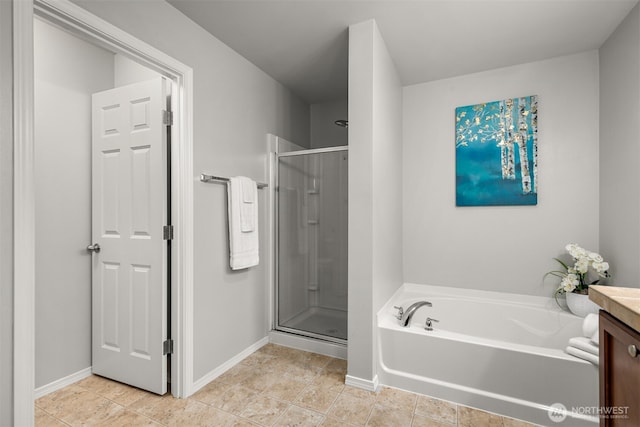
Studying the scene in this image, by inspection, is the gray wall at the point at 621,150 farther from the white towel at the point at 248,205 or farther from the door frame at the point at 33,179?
the door frame at the point at 33,179

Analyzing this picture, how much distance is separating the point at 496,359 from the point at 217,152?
2193 millimetres

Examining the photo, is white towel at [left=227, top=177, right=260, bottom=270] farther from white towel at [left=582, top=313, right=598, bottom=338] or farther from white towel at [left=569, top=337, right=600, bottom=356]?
white towel at [left=582, top=313, right=598, bottom=338]

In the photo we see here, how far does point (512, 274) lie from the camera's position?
8.76 feet

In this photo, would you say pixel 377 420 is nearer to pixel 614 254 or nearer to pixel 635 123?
pixel 614 254

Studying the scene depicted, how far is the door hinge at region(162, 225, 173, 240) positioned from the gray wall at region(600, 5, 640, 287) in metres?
2.79

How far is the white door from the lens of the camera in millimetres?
1933

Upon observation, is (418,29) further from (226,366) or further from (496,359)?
(226,366)

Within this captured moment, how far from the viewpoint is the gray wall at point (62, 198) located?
200cm

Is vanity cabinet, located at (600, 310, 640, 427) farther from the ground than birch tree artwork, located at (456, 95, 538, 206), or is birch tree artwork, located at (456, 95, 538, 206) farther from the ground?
birch tree artwork, located at (456, 95, 538, 206)

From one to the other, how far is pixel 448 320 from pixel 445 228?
0.81 metres

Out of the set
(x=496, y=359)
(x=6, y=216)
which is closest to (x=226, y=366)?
(x=6, y=216)

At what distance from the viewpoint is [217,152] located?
7.22 ft

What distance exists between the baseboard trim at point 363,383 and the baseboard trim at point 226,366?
2.79 ft

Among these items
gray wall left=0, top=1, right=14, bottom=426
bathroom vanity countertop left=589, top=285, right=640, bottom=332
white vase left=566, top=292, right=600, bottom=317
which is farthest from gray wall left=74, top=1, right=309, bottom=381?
white vase left=566, top=292, right=600, bottom=317
